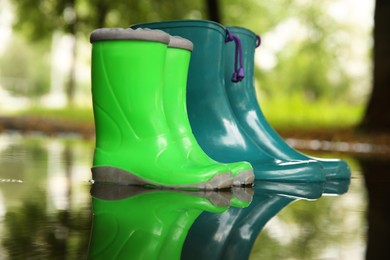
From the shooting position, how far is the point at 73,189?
2188mm

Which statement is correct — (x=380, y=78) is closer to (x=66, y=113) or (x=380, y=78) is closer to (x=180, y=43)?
(x=180, y=43)

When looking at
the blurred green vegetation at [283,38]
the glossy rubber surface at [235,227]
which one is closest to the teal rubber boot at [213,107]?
the glossy rubber surface at [235,227]

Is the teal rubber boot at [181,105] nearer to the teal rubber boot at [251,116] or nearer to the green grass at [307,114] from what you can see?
the teal rubber boot at [251,116]

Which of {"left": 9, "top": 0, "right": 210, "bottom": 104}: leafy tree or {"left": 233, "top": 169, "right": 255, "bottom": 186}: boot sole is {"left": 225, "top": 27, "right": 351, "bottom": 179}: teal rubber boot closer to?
{"left": 233, "top": 169, "right": 255, "bottom": 186}: boot sole

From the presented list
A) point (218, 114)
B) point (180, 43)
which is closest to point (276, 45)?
point (218, 114)

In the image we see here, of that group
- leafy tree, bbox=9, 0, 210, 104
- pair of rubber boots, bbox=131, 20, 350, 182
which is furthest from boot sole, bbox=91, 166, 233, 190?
leafy tree, bbox=9, 0, 210, 104

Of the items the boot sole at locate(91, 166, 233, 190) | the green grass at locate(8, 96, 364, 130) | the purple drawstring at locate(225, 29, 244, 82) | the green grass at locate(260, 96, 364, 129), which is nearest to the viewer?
the boot sole at locate(91, 166, 233, 190)

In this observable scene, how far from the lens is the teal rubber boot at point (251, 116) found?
9.19 feet

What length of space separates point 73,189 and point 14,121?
23.7 ft

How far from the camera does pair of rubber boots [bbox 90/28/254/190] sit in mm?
2285

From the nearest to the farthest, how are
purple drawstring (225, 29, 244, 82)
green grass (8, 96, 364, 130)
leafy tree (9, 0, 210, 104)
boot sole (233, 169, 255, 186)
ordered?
1. boot sole (233, 169, 255, 186)
2. purple drawstring (225, 29, 244, 82)
3. green grass (8, 96, 364, 130)
4. leafy tree (9, 0, 210, 104)

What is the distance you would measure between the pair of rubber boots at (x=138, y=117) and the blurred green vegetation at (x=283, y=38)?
6359 mm

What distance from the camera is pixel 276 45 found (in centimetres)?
2031

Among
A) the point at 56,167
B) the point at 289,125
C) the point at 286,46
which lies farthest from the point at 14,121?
the point at 286,46
